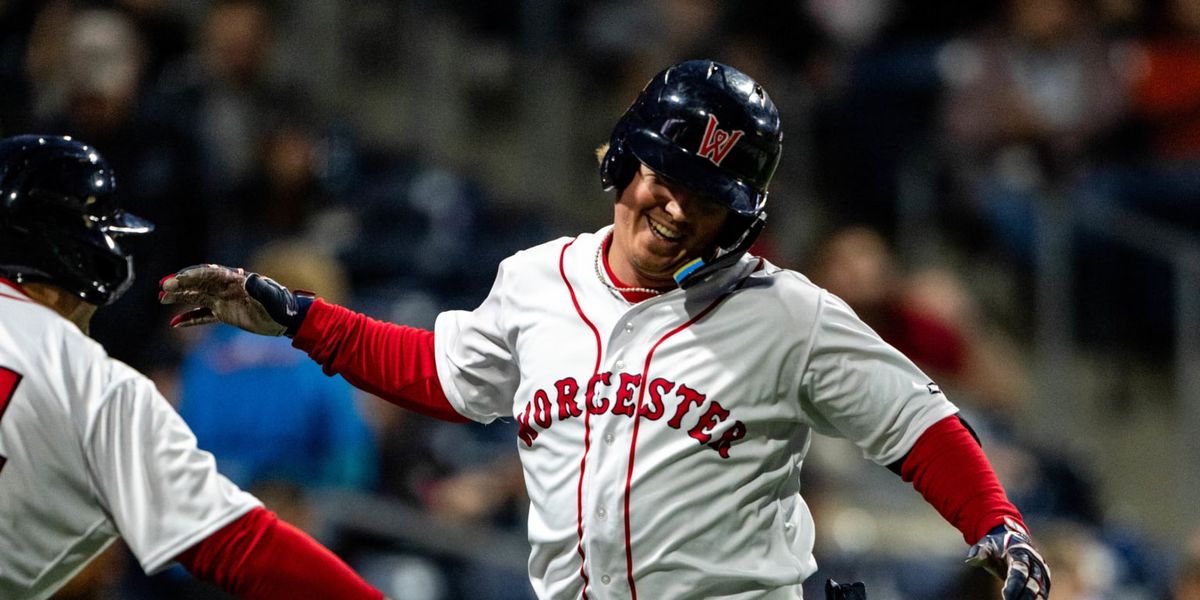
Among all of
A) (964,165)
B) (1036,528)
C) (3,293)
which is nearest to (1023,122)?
(964,165)

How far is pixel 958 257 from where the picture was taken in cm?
806

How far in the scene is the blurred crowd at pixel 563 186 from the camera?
571 cm

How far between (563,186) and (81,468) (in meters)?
5.81

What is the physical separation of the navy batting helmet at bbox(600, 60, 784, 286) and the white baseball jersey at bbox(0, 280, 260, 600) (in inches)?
36.6

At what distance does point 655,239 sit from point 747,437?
39 centimetres

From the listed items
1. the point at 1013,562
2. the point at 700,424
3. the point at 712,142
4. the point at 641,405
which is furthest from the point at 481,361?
the point at 1013,562

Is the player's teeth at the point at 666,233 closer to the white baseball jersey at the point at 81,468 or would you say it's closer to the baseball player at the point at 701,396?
the baseball player at the point at 701,396

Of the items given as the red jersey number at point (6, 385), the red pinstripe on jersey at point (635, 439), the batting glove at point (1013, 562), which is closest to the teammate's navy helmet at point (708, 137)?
the red pinstripe on jersey at point (635, 439)

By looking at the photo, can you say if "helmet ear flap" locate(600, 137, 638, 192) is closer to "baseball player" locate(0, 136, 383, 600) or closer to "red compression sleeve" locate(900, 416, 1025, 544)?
"red compression sleeve" locate(900, 416, 1025, 544)

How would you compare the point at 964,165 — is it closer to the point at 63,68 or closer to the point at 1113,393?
the point at 1113,393

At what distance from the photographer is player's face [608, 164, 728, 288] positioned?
3.02m

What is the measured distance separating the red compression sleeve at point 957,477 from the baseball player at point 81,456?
3.31 feet

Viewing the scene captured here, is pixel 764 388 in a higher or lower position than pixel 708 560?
higher

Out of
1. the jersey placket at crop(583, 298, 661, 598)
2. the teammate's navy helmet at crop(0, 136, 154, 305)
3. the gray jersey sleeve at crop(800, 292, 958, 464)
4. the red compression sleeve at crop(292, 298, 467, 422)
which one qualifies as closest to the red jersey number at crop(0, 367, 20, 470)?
the teammate's navy helmet at crop(0, 136, 154, 305)
